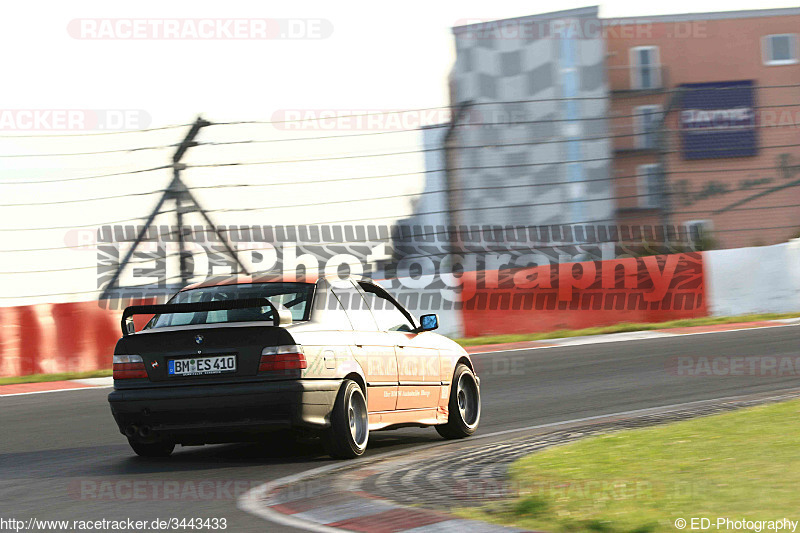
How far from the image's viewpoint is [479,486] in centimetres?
604

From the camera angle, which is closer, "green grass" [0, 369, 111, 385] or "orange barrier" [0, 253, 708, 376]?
"green grass" [0, 369, 111, 385]

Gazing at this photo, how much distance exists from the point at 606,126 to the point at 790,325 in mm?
4425

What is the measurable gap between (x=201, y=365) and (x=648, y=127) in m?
12.7

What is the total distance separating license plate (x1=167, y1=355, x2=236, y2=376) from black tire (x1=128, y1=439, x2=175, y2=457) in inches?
33.4

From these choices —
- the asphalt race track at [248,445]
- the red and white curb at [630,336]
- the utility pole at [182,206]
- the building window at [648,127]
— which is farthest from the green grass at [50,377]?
the building window at [648,127]

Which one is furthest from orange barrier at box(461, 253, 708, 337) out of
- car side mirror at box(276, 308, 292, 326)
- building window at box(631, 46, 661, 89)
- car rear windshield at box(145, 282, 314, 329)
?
building window at box(631, 46, 661, 89)

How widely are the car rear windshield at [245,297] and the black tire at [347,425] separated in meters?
0.60

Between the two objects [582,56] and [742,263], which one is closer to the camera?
[742,263]

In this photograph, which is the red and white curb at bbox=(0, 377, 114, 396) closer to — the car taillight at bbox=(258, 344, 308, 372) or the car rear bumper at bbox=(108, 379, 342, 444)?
the car rear bumper at bbox=(108, 379, 342, 444)

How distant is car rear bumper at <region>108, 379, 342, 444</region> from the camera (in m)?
6.96

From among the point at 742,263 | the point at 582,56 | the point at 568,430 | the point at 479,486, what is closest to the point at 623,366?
the point at 568,430

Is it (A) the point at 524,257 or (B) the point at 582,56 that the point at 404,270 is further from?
(B) the point at 582,56

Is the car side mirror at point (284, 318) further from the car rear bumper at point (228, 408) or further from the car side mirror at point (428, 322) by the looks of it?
the car side mirror at point (428, 322)

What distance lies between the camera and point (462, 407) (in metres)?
9.09
